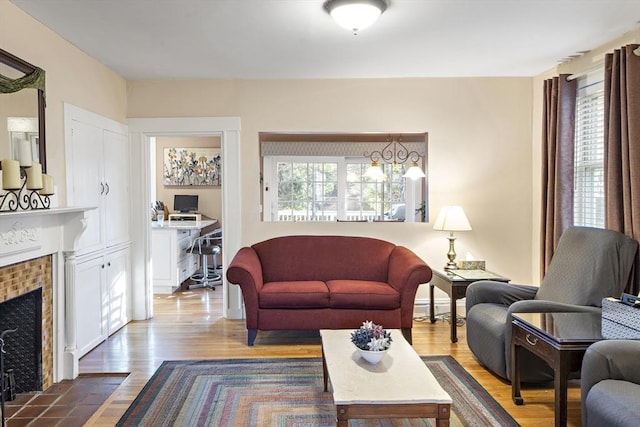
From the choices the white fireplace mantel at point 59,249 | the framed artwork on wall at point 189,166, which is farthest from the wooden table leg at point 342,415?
the framed artwork on wall at point 189,166

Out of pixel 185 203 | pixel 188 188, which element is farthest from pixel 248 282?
pixel 188 188

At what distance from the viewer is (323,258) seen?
4.63 metres

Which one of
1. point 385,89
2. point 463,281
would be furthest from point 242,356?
point 385,89

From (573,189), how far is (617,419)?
2681mm

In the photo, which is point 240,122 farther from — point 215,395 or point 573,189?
point 573,189

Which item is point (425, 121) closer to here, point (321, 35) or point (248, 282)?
point (321, 35)

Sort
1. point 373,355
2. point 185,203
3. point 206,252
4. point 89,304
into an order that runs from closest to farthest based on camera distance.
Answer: point 373,355 → point 89,304 → point 206,252 → point 185,203

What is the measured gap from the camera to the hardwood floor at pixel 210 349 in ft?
9.44

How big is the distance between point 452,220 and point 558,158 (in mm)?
1063

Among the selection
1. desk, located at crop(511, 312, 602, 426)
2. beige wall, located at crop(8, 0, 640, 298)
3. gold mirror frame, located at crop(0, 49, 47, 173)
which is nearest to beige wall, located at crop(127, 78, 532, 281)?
beige wall, located at crop(8, 0, 640, 298)

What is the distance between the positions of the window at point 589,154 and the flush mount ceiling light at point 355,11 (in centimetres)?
218

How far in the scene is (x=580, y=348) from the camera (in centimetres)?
238

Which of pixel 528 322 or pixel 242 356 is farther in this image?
pixel 242 356

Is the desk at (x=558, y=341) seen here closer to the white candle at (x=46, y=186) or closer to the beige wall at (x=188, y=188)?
the white candle at (x=46, y=186)
